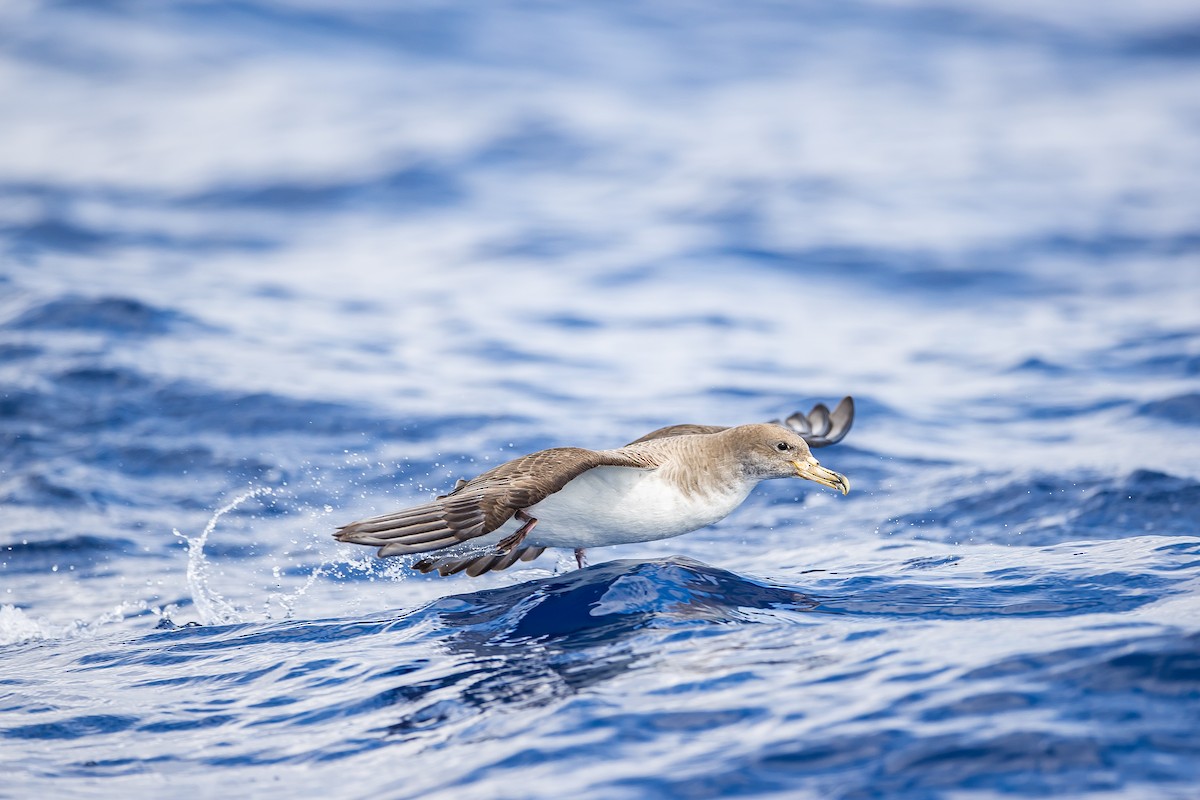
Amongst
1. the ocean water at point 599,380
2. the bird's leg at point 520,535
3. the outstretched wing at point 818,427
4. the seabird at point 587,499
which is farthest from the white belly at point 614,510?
the outstretched wing at point 818,427

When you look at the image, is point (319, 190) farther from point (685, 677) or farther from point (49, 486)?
point (685, 677)

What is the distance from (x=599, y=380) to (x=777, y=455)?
6.99 metres

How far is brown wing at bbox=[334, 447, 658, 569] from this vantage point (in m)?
7.27

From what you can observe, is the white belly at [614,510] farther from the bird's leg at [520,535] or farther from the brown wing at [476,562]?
the brown wing at [476,562]

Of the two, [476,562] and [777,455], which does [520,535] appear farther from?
[777,455]

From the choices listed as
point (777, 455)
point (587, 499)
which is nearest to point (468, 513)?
point (587, 499)

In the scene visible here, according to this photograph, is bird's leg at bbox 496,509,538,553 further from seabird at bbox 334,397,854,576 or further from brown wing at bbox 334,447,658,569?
brown wing at bbox 334,447,658,569

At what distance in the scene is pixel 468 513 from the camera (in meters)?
7.39

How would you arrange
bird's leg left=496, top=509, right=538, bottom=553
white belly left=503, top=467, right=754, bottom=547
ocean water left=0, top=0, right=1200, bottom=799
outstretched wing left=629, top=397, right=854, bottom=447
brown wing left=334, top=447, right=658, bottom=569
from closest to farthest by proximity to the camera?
ocean water left=0, top=0, right=1200, bottom=799
brown wing left=334, top=447, right=658, bottom=569
bird's leg left=496, top=509, right=538, bottom=553
white belly left=503, top=467, right=754, bottom=547
outstretched wing left=629, top=397, right=854, bottom=447

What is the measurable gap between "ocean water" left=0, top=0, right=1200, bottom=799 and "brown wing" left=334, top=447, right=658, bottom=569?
0.72m

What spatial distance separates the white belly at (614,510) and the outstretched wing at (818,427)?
128 cm

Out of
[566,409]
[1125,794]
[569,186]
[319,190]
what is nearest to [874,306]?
[566,409]

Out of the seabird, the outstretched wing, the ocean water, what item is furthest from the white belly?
the outstretched wing

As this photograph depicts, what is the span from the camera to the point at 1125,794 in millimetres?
5207
